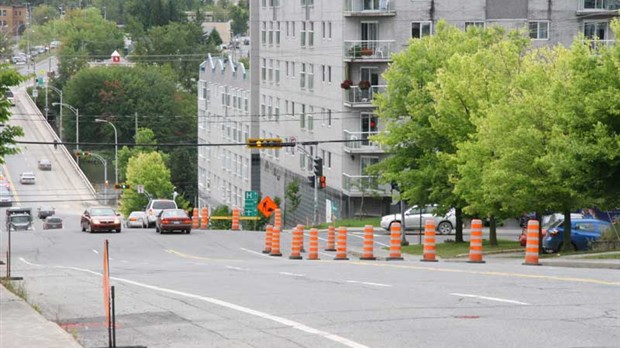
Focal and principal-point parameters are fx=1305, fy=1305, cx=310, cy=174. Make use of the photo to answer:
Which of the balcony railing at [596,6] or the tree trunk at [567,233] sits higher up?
the balcony railing at [596,6]

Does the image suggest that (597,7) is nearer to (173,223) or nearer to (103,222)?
(173,223)

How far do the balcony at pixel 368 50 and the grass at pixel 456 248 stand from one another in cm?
2656

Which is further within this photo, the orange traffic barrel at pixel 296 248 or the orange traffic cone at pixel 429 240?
the orange traffic barrel at pixel 296 248

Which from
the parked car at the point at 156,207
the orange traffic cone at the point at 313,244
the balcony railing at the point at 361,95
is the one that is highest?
the balcony railing at the point at 361,95

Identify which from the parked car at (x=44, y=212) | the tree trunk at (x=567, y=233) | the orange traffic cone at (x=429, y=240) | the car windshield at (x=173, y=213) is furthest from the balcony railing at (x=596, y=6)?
the parked car at (x=44, y=212)

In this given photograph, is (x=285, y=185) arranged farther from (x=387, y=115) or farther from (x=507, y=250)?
(x=507, y=250)

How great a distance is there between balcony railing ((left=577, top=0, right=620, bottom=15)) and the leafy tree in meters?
50.2

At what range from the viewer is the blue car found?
4291cm

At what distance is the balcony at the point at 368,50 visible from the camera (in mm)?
78625

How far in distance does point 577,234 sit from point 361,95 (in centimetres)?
3645

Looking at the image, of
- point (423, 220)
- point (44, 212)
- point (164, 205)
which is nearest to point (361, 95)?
point (164, 205)

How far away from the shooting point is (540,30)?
8000 cm

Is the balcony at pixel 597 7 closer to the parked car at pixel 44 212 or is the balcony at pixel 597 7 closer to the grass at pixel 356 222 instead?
the grass at pixel 356 222

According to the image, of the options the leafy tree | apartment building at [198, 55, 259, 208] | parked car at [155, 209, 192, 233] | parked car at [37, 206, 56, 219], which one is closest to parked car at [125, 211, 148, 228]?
parked car at [155, 209, 192, 233]
